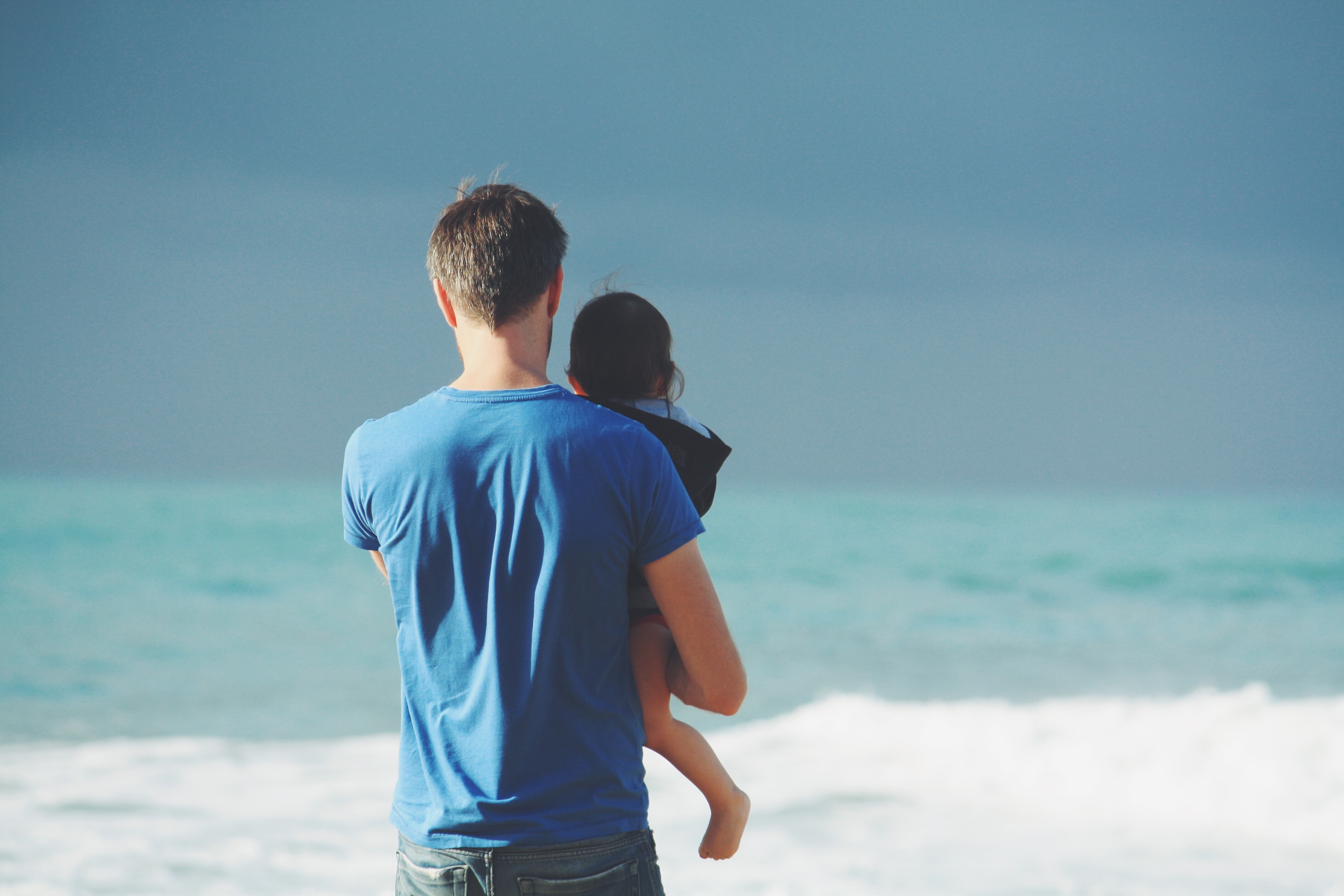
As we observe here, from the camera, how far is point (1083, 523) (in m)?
28.9

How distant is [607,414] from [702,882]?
3664 mm

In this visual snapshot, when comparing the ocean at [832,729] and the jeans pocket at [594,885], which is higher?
the jeans pocket at [594,885]

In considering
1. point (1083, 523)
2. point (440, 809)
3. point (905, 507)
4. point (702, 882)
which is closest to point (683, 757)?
point (440, 809)

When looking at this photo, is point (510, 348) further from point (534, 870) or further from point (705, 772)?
point (705, 772)

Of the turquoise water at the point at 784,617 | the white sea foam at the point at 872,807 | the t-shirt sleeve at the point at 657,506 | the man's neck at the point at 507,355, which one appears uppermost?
the man's neck at the point at 507,355

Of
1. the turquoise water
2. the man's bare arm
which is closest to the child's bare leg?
the man's bare arm

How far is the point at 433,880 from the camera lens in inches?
51.5

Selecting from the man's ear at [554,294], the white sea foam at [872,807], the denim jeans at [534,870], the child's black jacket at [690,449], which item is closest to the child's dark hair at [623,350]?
the child's black jacket at [690,449]

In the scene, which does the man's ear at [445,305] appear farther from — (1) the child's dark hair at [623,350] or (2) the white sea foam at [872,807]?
(2) the white sea foam at [872,807]

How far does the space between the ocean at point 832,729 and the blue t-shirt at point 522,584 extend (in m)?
3.35

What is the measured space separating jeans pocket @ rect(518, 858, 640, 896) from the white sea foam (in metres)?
3.24

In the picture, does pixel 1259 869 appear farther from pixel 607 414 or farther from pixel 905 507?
pixel 905 507

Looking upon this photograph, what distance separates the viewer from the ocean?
459 cm

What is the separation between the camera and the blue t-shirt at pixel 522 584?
1.25m
